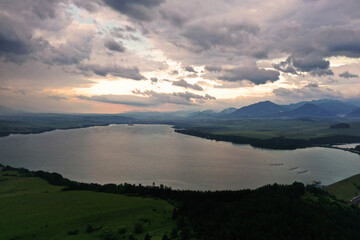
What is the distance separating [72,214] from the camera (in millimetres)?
47594

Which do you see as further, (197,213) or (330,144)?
(330,144)

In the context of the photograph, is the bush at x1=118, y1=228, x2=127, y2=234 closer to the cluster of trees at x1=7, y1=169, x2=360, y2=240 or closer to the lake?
the cluster of trees at x1=7, y1=169, x2=360, y2=240

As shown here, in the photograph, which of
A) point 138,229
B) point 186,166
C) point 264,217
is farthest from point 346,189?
point 138,229

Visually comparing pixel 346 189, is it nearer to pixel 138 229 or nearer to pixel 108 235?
pixel 138 229

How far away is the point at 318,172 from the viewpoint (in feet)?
304

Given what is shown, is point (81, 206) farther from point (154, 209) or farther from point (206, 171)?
point (206, 171)

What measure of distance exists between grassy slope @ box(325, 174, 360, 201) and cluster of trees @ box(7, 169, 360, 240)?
13.8m

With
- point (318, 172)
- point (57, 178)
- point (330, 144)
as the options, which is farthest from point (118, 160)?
point (330, 144)

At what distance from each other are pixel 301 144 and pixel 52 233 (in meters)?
158

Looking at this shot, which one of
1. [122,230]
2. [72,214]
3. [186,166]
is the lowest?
[72,214]

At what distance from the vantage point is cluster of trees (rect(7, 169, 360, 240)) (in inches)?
1315

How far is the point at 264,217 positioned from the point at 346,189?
48174mm

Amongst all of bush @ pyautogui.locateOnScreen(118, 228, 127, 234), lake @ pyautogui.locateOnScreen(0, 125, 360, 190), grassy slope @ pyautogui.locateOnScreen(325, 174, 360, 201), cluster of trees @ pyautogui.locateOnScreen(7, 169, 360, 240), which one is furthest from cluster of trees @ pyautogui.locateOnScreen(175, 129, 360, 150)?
bush @ pyautogui.locateOnScreen(118, 228, 127, 234)

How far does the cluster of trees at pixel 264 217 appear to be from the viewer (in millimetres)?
33406
